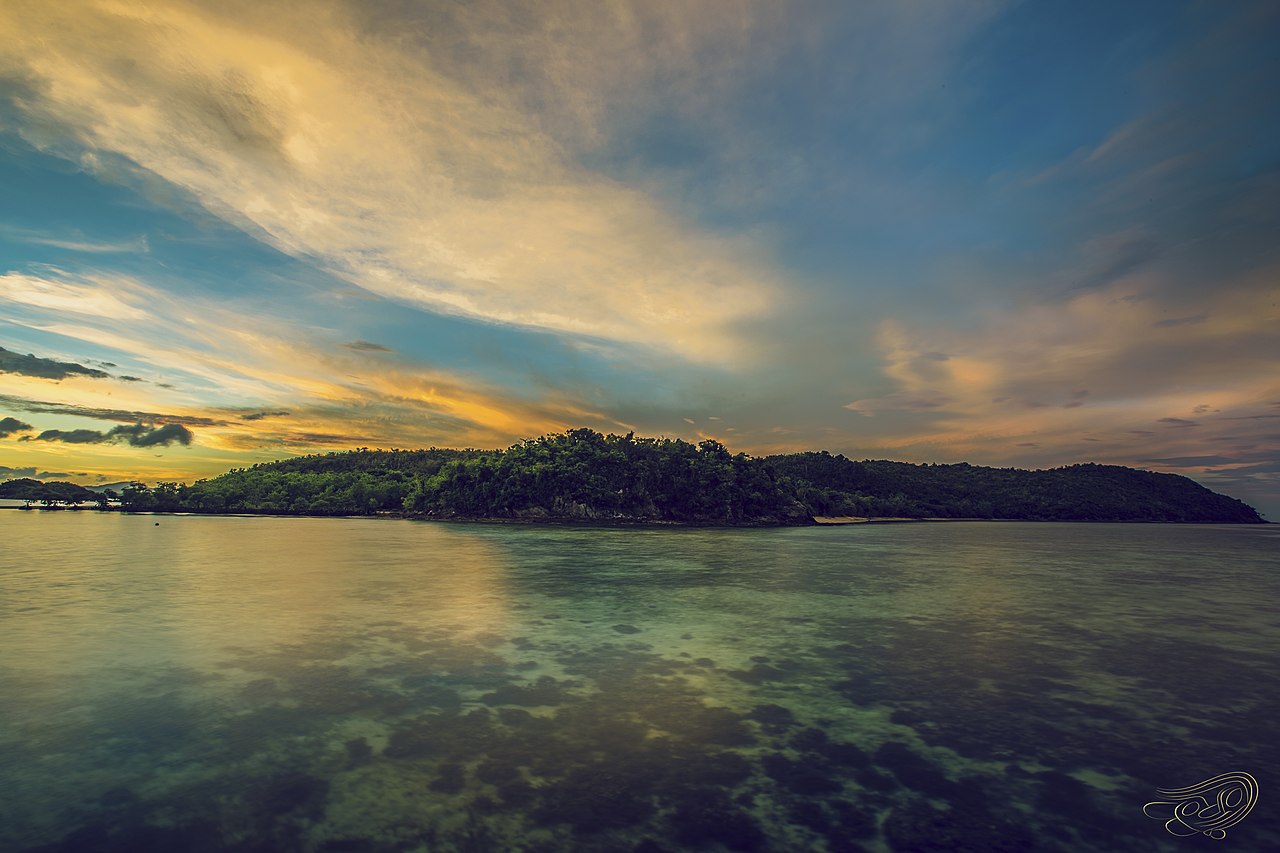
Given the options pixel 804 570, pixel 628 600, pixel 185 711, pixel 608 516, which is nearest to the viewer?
pixel 185 711

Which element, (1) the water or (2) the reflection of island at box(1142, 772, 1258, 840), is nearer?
(1) the water

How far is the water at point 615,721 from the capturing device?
345 inches

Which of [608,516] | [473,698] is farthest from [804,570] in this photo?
[608,516]

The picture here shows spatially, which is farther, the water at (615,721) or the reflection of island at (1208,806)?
the reflection of island at (1208,806)

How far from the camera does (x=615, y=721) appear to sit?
1302 centimetres

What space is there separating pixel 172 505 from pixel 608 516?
528 feet

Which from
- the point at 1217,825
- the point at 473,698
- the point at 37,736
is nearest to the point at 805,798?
the point at 1217,825

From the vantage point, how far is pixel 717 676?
16.8 m

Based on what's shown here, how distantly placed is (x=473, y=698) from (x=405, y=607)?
15.5 metres

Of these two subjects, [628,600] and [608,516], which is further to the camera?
[608,516]

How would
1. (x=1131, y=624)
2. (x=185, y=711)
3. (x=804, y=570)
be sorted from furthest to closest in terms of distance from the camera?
1. (x=804, y=570)
2. (x=1131, y=624)
3. (x=185, y=711)

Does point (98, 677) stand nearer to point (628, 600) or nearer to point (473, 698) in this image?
point (473, 698)

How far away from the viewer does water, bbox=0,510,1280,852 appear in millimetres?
8773

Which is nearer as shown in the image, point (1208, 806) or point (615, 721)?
point (1208, 806)
